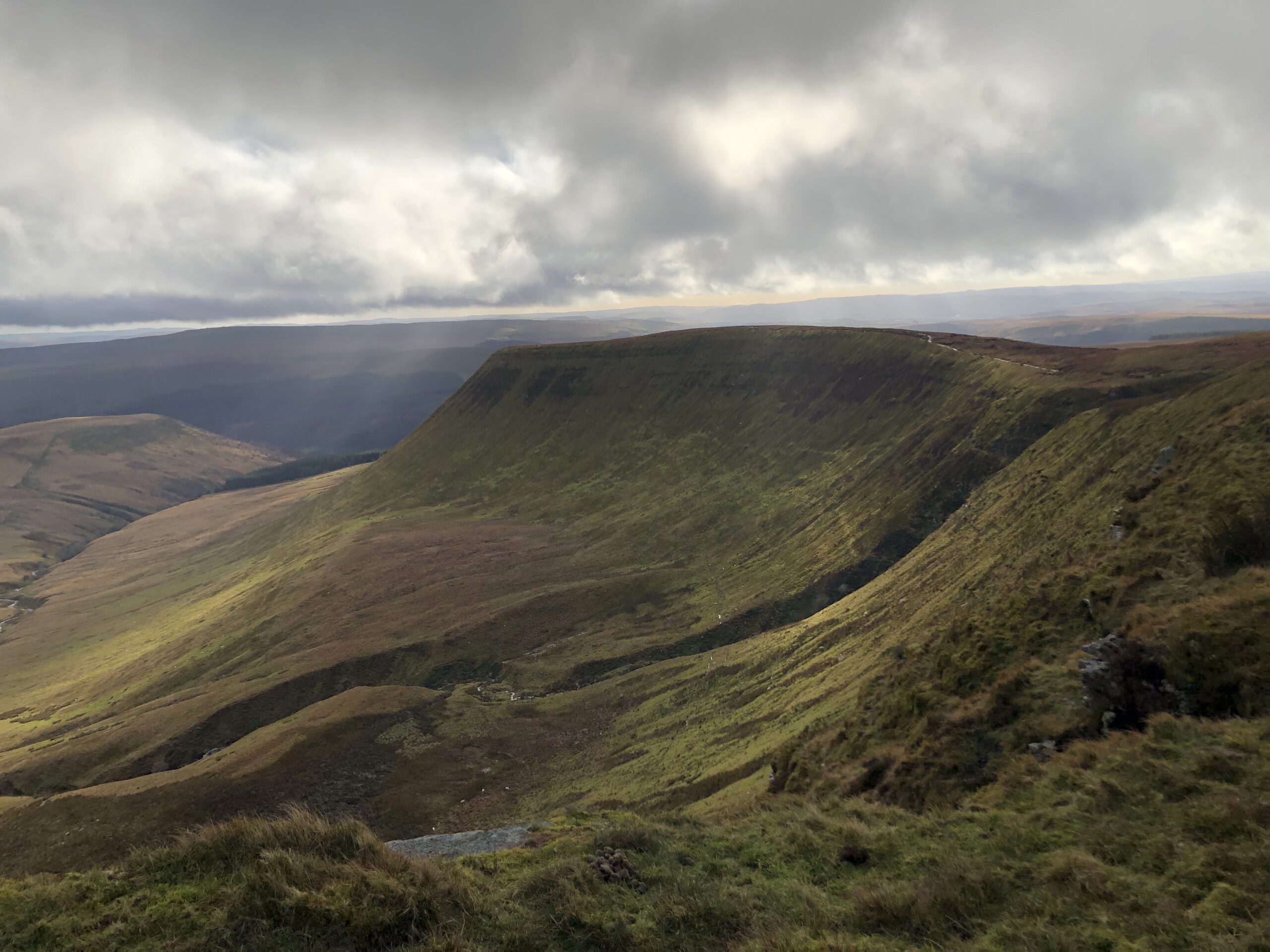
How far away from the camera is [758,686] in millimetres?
48625

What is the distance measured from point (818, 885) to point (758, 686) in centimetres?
3452

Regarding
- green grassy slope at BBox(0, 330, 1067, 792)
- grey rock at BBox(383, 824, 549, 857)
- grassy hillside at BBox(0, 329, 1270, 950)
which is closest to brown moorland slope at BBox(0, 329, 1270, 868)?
grassy hillside at BBox(0, 329, 1270, 950)

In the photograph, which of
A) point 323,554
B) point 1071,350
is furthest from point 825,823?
point 323,554

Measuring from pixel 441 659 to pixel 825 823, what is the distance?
206 ft

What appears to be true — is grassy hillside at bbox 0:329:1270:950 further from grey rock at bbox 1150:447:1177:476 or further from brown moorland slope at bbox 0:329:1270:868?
grey rock at bbox 1150:447:1177:476

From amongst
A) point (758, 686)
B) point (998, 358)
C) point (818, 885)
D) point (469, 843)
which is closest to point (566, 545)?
point (758, 686)

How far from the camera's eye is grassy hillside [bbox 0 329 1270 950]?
12789mm

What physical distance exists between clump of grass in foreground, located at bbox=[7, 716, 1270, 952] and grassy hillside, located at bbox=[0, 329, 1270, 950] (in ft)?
0.28

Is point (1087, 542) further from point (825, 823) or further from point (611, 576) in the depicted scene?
point (611, 576)

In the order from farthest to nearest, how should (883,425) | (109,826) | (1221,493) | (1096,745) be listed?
(883,425), (109,826), (1221,493), (1096,745)

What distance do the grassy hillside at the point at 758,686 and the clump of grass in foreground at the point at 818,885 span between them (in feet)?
0.28

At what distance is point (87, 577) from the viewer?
182 meters

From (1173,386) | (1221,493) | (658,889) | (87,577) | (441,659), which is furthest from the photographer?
(87,577)

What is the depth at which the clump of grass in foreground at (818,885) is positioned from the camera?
→ 1138cm
